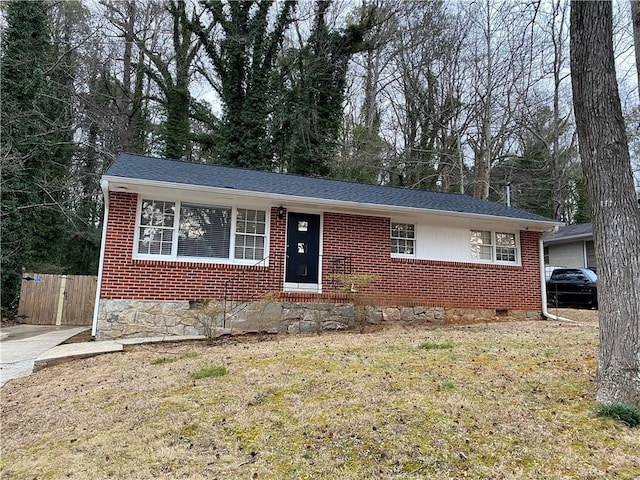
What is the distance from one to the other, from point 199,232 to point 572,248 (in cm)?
1853

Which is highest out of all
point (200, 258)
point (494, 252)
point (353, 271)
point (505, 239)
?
point (505, 239)

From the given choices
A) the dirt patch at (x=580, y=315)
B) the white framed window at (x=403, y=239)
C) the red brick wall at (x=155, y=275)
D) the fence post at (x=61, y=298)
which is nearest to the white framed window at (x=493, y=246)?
the white framed window at (x=403, y=239)

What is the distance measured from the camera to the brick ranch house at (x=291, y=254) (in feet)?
28.1

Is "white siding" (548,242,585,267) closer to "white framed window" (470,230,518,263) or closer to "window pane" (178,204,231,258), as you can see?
"white framed window" (470,230,518,263)

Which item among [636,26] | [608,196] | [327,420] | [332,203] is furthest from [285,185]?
[327,420]

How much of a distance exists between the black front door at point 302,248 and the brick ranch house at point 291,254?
25 millimetres

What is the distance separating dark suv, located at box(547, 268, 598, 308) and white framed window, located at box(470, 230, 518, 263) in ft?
11.8

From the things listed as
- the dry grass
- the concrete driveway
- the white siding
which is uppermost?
the white siding

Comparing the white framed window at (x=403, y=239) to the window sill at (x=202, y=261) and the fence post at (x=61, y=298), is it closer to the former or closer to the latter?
the window sill at (x=202, y=261)

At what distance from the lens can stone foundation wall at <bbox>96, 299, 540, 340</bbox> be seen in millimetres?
8359

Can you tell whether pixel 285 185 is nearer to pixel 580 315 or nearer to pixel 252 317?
pixel 252 317

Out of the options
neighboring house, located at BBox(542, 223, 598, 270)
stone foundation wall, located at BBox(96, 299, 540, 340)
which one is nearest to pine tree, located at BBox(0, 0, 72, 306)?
stone foundation wall, located at BBox(96, 299, 540, 340)

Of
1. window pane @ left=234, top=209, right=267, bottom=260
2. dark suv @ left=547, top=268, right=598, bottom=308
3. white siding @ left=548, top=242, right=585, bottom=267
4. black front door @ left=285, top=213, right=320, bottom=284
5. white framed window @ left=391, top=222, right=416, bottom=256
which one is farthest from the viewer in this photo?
white siding @ left=548, top=242, right=585, bottom=267

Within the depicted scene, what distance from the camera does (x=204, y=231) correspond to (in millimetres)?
9242
